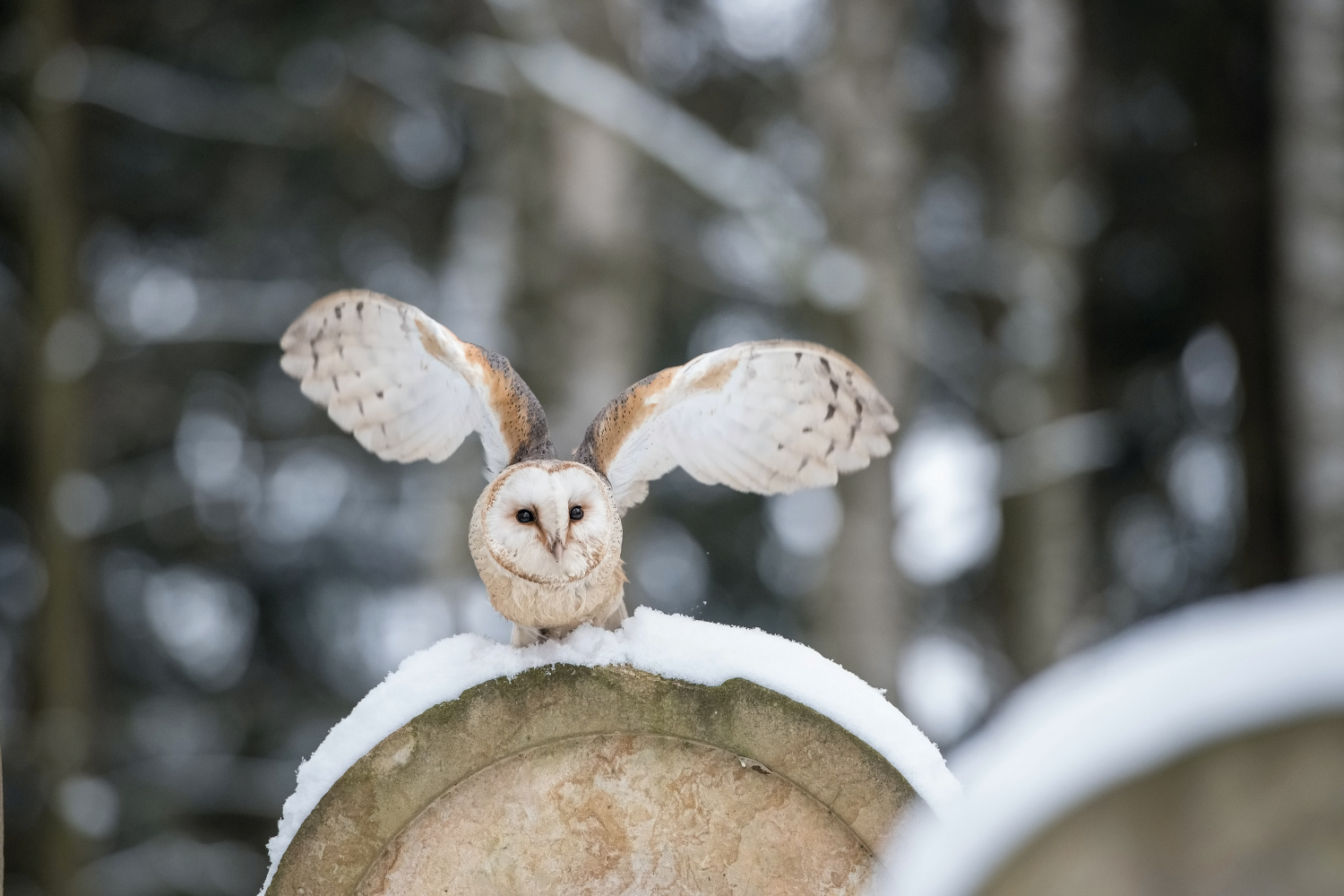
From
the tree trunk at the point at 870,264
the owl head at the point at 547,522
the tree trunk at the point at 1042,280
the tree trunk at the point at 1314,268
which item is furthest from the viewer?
the tree trunk at the point at 1042,280

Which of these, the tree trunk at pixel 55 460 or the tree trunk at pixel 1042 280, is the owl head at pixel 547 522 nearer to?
the tree trunk at pixel 1042 280

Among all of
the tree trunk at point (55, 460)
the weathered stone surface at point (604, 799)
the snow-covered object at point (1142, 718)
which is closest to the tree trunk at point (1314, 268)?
the weathered stone surface at point (604, 799)

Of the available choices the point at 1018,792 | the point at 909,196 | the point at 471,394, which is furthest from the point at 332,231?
the point at 1018,792

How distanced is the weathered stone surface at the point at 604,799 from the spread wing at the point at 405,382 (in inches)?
22.7

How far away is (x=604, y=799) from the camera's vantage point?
1.99m

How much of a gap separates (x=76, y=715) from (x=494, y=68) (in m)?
4.24

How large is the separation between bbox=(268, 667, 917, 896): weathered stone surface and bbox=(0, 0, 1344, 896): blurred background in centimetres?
333

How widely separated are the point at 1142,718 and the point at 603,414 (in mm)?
1687

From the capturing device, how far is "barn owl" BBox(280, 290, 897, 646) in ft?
7.16

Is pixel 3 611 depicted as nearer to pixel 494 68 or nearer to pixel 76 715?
pixel 76 715

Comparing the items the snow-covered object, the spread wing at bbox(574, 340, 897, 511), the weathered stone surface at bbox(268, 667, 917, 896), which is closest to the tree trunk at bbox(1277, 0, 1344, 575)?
the spread wing at bbox(574, 340, 897, 511)

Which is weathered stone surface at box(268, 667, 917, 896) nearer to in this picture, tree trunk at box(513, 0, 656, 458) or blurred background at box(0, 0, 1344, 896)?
tree trunk at box(513, 0, 656, 458)

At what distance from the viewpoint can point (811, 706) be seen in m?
1.93

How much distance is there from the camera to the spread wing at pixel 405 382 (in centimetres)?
230
